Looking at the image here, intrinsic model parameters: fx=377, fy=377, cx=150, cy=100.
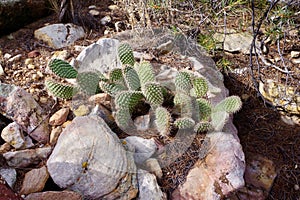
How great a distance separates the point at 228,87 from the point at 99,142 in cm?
116

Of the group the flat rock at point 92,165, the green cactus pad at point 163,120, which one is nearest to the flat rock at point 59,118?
the flat rock at point 92,165

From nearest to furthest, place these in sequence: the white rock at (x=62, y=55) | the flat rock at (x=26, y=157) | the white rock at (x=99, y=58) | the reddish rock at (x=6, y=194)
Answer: the reddish rock at (x=6, y=194) < the flat rock at (x=26, y=157) < the white rock at (x=99, y=58) < the white rock at (x=62, y=55)

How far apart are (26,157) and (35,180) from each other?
0.17 meters

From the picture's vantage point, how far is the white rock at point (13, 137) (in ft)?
6.28

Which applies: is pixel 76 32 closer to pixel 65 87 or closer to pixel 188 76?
pixel 65 87

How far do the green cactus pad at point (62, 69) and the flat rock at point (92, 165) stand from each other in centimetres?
46

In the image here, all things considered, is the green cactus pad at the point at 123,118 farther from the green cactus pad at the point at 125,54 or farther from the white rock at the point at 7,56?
the white rock at the point at 7,56

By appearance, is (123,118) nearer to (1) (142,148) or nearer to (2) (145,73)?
(1) (142,148)

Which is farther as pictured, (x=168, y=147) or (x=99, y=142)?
(x=168, y=147)

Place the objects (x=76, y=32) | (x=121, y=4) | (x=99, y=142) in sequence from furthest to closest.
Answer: (x=121, y=4) → (x=76, y=32) → (x=99, y=142)

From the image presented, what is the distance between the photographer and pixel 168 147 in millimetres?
1949

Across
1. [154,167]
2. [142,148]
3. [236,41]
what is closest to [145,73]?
[142,148]

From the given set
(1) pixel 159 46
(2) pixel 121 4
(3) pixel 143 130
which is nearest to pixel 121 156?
(3) pixel 143 130

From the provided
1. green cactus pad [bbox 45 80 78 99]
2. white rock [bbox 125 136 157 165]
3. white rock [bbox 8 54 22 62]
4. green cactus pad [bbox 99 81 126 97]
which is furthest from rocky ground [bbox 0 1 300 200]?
white rock [bbox 125 136 157 165]
